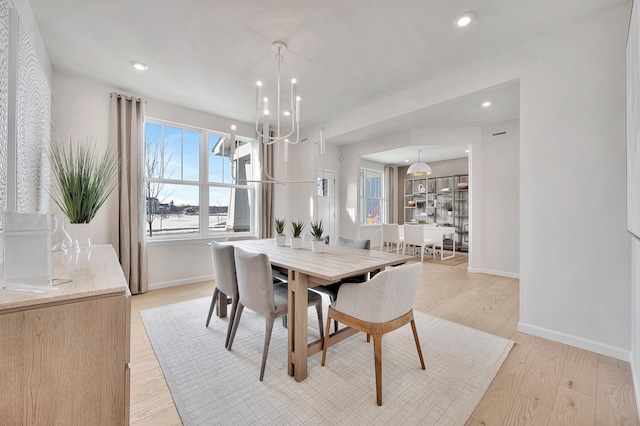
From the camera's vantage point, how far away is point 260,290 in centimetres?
174

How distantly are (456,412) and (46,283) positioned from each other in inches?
77.7

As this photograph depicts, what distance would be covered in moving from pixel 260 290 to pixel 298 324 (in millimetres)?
334

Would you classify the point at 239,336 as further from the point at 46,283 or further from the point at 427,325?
the point at 427,325

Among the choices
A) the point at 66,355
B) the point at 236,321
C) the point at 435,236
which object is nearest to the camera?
the point at 66,355

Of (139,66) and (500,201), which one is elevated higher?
(139,66)

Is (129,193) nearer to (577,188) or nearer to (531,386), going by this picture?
(531,386)

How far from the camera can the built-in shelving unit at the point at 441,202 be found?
723 cm

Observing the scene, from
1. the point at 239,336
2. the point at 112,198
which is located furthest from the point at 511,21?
the point at 112,198

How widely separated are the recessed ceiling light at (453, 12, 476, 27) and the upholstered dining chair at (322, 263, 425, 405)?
2.00 m

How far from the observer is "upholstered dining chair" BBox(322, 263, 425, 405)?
1.49m

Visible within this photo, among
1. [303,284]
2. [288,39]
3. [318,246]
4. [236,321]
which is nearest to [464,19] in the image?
[288,39]

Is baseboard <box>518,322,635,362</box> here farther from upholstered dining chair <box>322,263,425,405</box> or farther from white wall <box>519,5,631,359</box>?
upholstered dining chair <box>322,263,425,405</box>

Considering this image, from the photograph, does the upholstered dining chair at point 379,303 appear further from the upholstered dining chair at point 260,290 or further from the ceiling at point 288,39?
the ceiling at point 288,39

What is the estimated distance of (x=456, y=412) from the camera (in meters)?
1.41
